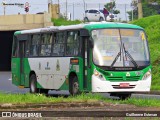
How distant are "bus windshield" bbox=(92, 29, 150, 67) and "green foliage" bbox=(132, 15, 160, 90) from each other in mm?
7961

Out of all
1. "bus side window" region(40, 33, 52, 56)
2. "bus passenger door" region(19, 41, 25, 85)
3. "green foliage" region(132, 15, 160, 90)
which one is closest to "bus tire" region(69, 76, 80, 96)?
"bus side window" region(40, 33, 52, 56)

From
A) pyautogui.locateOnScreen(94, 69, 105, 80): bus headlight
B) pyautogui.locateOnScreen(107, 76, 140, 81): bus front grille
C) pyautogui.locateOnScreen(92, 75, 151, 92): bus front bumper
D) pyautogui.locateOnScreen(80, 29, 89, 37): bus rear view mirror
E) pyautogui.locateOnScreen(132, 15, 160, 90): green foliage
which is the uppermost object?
pyautogui.locateOnScreen(80, 29, 89, 37): bus rear view mirror

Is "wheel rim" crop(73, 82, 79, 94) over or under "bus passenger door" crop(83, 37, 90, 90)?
under

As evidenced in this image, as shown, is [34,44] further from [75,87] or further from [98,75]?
[98,75]

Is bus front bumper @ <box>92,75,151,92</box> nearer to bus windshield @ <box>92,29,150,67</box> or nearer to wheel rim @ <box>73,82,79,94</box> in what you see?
bus windshield @ <box>92,29,150,67</box>

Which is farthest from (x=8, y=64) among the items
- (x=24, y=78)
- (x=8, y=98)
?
(x=8, y=98)

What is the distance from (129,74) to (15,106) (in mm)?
9276

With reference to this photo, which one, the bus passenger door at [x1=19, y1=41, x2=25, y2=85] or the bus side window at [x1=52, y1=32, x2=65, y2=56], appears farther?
the bus passenger door at [x1=19, y1=41, x2=25, y2=85]

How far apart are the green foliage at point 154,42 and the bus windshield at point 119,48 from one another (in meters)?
7.96

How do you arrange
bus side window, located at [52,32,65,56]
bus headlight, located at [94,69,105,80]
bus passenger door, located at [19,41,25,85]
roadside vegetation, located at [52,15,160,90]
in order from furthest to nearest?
1. roadside vegetation, located at [52,15,160,90]
2. bus passenger door, located at [19,41,25,85]
3. bus side window, located at [52,32,65,56]
4. bus headlight, located at [94,69,105,80]

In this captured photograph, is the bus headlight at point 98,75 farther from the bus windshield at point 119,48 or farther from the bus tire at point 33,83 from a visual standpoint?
the bus tire at point 33,83

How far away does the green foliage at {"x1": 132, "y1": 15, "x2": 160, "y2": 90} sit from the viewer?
39719 millimetres

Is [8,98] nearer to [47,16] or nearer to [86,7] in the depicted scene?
[47,16]

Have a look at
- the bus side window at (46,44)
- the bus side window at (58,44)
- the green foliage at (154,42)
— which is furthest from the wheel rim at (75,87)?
the green foliage at (154,42)
